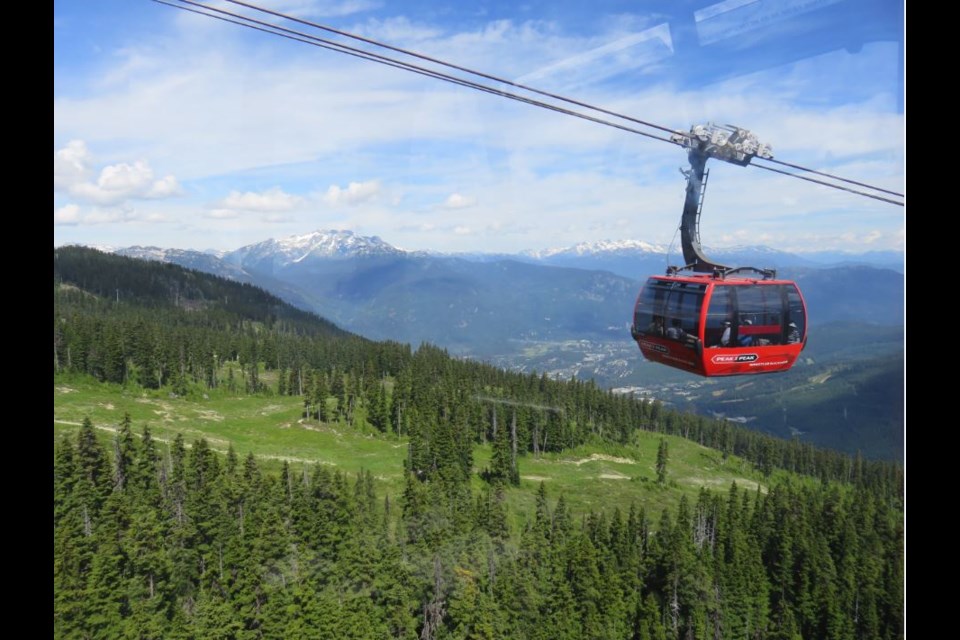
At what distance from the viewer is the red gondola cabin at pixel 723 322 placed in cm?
996

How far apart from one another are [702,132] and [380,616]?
26.7 meters

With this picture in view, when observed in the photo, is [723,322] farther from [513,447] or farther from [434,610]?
[513,447]

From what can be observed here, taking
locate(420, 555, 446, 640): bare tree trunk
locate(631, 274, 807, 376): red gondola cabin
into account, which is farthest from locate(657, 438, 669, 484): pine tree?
locate(631, 274, 807, 376): red gondola cabin

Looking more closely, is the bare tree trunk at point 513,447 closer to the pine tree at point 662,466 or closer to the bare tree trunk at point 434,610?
the pine tree at point 662,466

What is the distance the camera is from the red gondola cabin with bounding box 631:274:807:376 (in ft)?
32.7

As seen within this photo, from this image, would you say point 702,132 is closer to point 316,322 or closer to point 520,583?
point 520,583

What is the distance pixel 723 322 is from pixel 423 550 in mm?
25265

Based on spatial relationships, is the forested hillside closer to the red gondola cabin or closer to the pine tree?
the pine tree

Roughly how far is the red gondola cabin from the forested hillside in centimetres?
2001

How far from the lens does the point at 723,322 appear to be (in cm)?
1003

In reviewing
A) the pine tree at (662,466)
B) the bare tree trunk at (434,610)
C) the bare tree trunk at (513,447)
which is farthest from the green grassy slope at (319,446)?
the bare tree trunk at (434,610)

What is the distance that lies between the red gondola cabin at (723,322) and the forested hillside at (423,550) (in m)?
20.0

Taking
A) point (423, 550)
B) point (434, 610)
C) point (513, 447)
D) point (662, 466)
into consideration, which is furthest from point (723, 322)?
point (662, 466)

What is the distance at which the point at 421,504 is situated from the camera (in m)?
36.1
